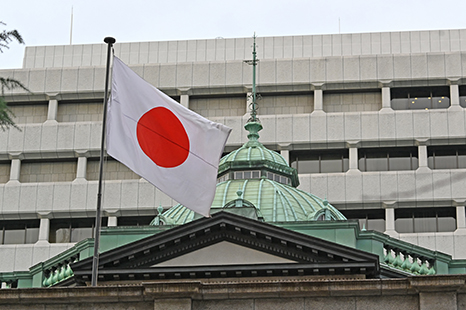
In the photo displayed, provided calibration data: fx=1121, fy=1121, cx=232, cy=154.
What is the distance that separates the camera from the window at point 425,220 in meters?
61.4

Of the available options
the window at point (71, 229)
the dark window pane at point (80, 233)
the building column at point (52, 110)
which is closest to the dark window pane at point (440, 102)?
the window at point (71, 229)

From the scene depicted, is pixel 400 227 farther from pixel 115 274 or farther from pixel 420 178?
pixel 115 274

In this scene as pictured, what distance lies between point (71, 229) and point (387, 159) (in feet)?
60.6

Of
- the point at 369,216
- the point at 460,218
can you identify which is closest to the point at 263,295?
the point at 460,218

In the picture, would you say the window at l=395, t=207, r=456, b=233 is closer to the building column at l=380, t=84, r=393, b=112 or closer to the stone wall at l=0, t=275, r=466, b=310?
the building column at l=380, t=84, r=393, b=112

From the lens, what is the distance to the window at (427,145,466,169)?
207 ft

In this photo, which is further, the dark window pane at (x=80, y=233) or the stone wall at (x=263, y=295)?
the dark window pane at (x=80, y=233)

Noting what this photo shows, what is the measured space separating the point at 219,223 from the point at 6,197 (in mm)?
31655

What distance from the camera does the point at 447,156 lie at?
6341 cm

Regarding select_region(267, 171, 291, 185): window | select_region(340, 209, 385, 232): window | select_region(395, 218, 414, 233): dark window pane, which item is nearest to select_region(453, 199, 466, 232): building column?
select_region(395, 218, 414, 233): dark window pane

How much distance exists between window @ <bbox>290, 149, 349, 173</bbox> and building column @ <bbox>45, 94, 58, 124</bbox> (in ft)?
46.5

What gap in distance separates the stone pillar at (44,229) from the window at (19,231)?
3.18 feet

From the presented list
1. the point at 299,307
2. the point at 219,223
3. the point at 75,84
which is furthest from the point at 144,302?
the point at 75,84

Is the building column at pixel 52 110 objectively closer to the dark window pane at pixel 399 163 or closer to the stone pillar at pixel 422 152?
the dark window pane at pixel 399 163
